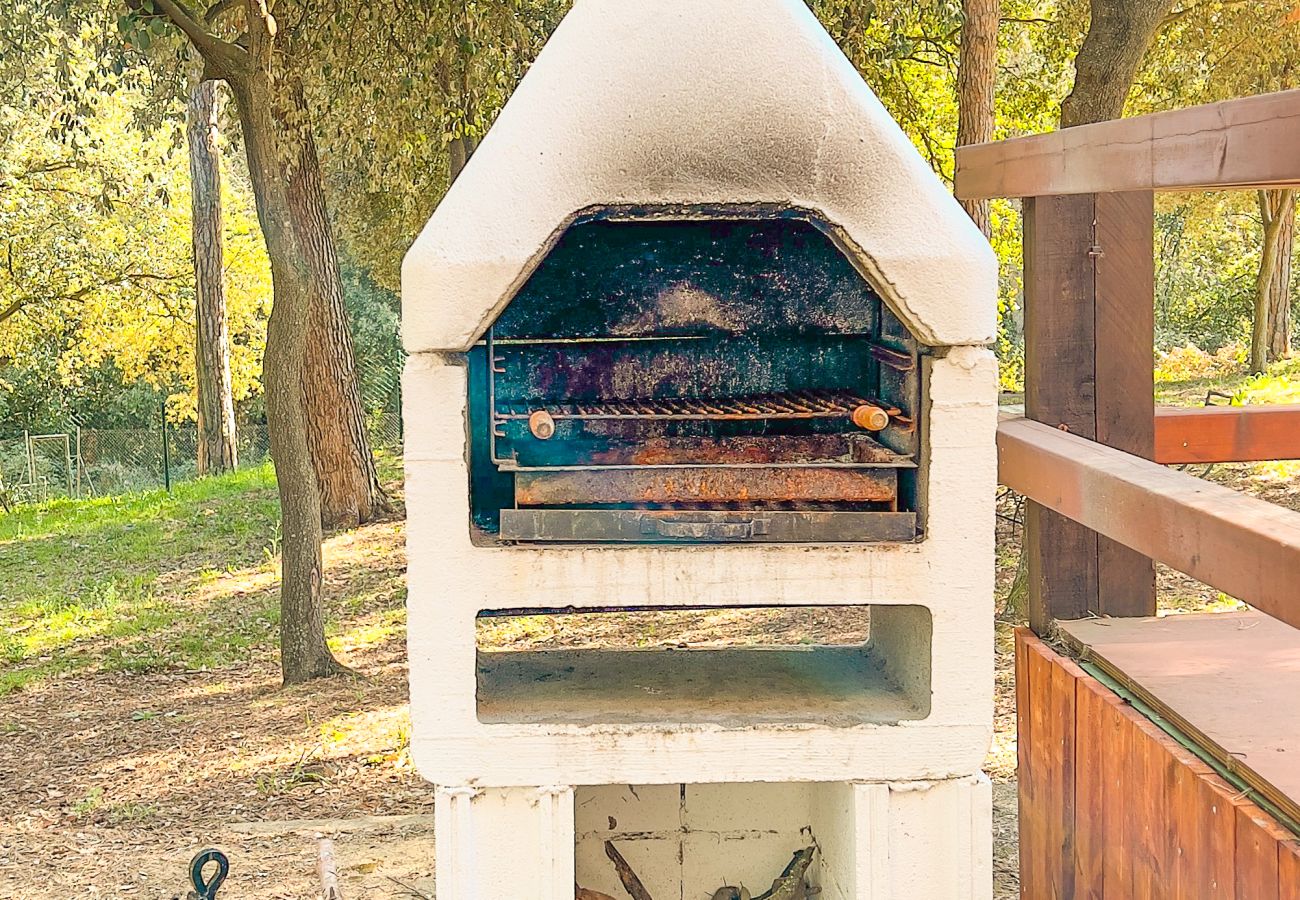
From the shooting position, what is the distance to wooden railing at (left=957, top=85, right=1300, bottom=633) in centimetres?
248

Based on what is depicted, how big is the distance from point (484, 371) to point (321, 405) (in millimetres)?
7446

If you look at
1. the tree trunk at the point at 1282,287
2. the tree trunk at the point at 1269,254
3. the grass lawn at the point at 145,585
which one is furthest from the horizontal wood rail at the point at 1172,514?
the tree trunk at the point at 1282,287

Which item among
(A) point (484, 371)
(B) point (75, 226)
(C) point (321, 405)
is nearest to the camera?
(A) point (484, 371)

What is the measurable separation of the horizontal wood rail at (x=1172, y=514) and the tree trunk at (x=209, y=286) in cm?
1210

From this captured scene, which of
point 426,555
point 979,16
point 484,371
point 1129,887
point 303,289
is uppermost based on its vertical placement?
point 979,16

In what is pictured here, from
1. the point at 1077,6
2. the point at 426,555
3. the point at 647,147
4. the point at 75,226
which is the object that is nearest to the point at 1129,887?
the point at 426,555

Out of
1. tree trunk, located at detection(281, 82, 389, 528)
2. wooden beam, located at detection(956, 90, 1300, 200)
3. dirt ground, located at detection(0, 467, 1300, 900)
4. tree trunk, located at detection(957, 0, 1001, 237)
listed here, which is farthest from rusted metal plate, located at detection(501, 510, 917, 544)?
tree trunk, located at detection(281, 82, 389, 528)

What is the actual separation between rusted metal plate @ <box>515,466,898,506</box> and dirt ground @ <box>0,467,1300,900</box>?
159cm

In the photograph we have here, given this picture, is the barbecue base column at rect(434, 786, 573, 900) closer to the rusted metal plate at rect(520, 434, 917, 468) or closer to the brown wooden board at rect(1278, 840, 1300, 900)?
the rusted metal plate at rect(520, 434, 917, 468)

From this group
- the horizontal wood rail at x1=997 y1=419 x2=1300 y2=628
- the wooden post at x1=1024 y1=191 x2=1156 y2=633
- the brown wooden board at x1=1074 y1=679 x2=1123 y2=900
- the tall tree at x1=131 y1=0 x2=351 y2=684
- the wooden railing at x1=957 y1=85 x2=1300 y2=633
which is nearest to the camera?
the horizontal wood rail at x1=997 y1=419 x2=1300 y2=628

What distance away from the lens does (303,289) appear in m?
6.14

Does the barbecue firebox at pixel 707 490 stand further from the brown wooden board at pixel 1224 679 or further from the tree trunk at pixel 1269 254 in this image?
the tree trunk at pixel 1269 254

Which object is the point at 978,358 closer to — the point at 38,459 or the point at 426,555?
the point at 426,555

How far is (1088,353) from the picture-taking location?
3.27 m
